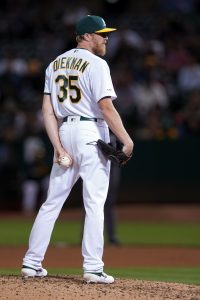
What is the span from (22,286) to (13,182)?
432 inches

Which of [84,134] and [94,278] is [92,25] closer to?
[84,134]

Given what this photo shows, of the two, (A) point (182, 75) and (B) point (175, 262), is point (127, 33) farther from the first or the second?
(B) point (175, 262)

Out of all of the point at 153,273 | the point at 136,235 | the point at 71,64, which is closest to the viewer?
the point at 71,64

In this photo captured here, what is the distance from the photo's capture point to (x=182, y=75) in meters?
17.8

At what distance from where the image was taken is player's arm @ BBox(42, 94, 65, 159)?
6.84m

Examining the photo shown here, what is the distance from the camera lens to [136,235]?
45.8 ft

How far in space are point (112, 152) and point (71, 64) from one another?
79 cm

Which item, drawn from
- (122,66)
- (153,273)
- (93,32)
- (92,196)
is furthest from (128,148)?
(122,66)

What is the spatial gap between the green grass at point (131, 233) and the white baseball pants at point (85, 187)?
544 centimetres

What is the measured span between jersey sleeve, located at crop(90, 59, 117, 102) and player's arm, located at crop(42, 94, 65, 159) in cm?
44

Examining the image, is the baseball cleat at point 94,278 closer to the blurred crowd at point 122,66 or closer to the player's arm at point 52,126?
the player's arm at point 52,126

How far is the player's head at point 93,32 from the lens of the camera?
6.90 metres

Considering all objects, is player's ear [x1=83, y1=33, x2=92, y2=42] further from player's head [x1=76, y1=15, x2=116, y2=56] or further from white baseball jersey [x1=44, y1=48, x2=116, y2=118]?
white baseball jersey [x1=44, y1=48, x2=116, y2=118]

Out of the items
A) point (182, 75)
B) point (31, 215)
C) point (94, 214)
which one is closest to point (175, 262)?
point (94, 214)
